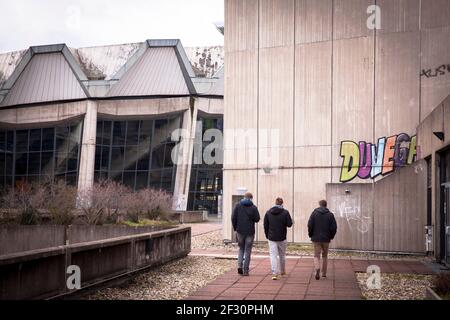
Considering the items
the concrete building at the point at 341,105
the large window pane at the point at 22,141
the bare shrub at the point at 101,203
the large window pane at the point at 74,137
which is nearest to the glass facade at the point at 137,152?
the large window pane at the point at 74,137

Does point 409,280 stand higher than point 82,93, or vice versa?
point 82,93

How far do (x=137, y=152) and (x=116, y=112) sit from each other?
4412 mm

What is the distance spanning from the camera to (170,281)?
1186 centimetres

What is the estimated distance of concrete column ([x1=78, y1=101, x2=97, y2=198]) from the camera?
49.9m

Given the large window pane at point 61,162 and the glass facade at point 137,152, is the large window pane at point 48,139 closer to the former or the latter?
Result: the large window pane at point 61,162

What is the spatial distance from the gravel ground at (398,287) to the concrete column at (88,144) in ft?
132

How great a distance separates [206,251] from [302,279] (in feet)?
24.3

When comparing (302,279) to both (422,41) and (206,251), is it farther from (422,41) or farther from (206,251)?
(422,41)

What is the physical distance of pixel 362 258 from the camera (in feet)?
56.3

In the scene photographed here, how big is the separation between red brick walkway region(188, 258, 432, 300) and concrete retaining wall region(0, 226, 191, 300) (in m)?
1.94

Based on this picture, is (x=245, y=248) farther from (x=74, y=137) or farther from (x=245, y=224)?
(x=74, y=137)

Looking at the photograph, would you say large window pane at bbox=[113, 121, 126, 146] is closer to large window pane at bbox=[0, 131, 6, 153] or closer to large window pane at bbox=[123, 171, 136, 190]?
large window pane at bbox=[123, 171, 136, 190]
